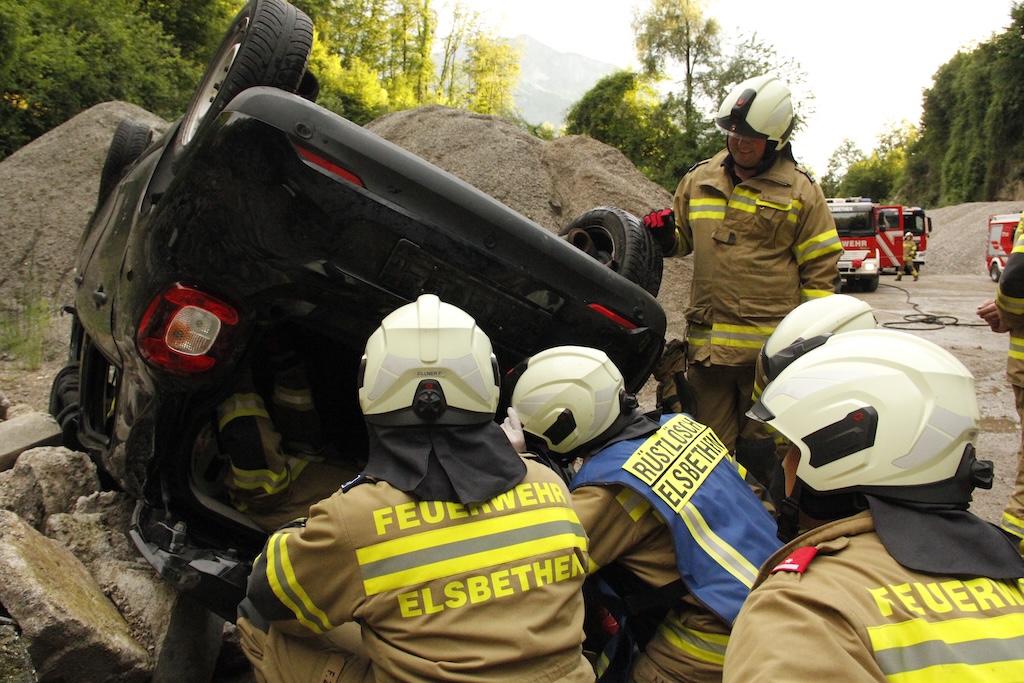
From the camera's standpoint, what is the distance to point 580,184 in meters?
9.20

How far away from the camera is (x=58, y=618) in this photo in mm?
1978

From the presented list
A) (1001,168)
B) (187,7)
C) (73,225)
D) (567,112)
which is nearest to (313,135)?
(73,225)

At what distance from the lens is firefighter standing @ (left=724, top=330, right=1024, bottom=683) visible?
1.18 metres

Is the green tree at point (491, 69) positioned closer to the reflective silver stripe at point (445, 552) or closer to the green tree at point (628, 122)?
the green tree at point (628, 122)

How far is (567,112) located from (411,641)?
99.0 ft

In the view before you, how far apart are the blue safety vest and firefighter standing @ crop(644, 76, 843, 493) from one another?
4.63ft

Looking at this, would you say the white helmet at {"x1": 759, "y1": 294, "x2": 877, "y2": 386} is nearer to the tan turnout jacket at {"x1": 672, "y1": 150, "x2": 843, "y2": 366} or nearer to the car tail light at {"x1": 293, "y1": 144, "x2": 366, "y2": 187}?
the tan turnout jacket at {"x1": 672, "y1": 150, "x2": 843, "y2": 366}

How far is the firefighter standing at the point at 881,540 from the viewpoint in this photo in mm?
1185

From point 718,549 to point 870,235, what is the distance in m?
18.0

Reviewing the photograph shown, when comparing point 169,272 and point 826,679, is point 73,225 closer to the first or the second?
point 169,272

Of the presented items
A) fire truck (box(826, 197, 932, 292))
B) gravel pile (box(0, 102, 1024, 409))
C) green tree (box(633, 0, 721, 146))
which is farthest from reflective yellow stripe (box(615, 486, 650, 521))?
green tree (box(633, 0, 721, 146))

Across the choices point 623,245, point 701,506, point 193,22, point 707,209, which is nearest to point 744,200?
point 707,209

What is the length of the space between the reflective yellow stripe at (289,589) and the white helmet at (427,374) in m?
0.37

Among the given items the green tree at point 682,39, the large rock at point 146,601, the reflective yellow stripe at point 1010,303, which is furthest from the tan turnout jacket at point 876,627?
the green tree at point 682,39
